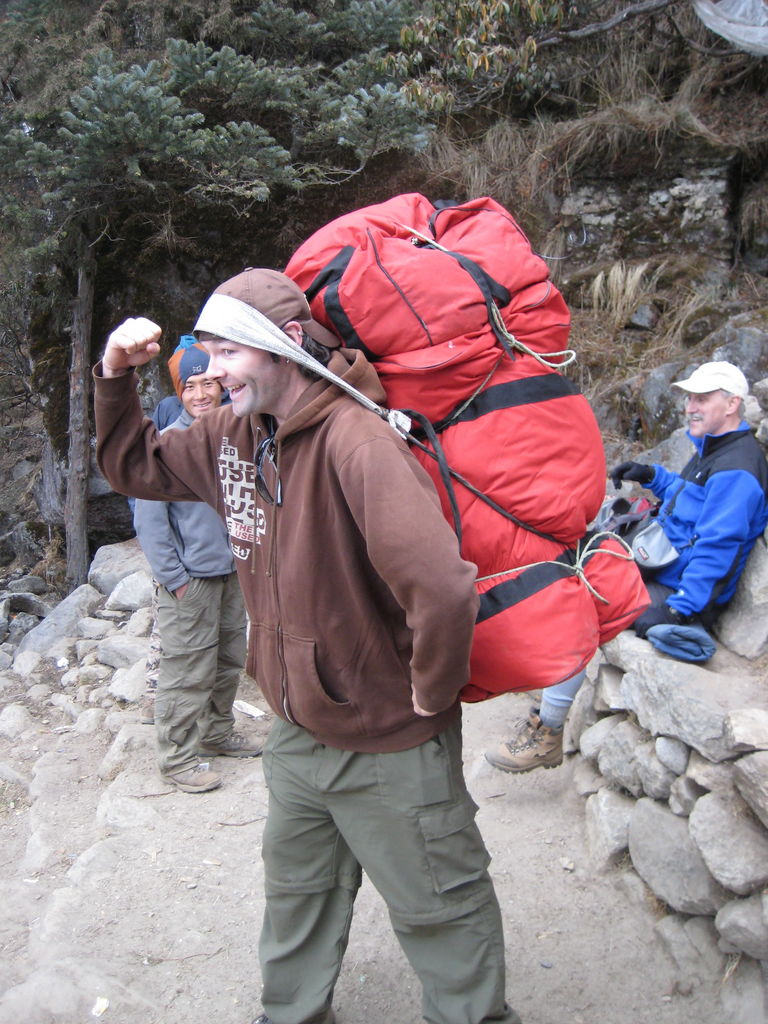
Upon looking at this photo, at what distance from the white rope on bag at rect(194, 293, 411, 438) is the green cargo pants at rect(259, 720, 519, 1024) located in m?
0.86

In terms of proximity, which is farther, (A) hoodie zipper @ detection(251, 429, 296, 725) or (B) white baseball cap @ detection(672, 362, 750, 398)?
(B) white baseball cap @ detection(672, 362, 750, 398)

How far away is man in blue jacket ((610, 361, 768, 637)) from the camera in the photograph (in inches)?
138

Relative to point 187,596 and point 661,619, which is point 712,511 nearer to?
point 661,619

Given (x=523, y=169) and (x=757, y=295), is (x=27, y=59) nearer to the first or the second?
(x=523, y=169)

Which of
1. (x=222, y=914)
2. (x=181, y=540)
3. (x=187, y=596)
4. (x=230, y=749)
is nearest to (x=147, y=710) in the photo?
(x=230, y=749)

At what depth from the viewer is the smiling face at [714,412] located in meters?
3.72

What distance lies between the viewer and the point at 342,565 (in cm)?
197

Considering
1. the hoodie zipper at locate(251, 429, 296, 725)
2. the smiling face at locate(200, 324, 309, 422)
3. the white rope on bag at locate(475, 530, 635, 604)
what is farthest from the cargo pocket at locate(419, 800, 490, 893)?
the smiling face at locate(200, 324, 309, 422)

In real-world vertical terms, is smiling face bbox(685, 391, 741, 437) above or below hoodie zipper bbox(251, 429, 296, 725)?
below

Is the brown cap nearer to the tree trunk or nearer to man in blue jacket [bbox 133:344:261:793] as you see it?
man in blue jacket [bbox 133:344:261:793]

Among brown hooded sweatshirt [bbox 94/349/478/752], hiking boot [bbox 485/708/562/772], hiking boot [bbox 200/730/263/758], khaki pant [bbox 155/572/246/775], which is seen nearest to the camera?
brown hooded sweatshirt [bbox 94/349/478/752]

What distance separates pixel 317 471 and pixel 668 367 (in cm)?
500

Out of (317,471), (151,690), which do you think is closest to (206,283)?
(151,690)

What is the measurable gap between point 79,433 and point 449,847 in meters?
7.63
